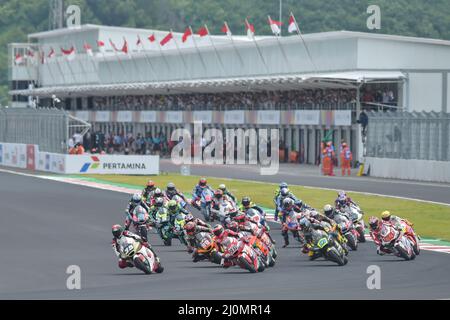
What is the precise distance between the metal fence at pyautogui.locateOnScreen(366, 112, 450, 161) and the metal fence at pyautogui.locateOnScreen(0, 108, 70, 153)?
50.6 ft

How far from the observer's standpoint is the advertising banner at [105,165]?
55750 mm

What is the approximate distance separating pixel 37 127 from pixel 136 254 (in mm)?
41955

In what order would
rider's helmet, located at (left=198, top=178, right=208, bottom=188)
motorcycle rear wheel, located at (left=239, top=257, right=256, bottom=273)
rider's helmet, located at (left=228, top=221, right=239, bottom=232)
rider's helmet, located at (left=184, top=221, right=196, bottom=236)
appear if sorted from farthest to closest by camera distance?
rider's helmet, located at (left=198, top=178, right=208, bottom=188) < rider's helmet, located at (left=184, top=221, right=196, bottom=236) < rider's helmet, located at (left=228, top=221, right=239, bottom=232) < motorcycle rear wheel, located at (left=239, top=257, right=256, bottom=273)

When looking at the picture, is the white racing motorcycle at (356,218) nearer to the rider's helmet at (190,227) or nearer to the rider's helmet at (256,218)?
the rider's helmet at (256,218)

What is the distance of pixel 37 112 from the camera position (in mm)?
64188

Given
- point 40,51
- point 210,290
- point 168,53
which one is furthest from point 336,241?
point 40,51

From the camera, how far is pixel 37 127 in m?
62.5

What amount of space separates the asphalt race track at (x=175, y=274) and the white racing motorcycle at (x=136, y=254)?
0.92 ft

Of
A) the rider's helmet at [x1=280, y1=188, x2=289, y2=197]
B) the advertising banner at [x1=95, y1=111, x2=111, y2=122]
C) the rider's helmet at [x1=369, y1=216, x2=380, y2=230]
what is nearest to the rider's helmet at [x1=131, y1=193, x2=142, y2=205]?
the rider's helmet at [x1=280, y1=188, x2=289, y2=197]

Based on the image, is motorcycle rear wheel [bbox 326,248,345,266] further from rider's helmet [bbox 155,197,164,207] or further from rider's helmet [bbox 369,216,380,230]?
rider's helmet [bbox 155,197,164,207]

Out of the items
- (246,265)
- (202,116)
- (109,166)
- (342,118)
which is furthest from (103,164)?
(246,265)

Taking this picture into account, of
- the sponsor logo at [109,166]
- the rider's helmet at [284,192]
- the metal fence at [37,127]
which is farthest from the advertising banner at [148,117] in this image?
the rider's helmet at [284,192]

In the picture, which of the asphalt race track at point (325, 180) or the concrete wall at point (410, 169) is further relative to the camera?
the concrete wall at point (410, 169)

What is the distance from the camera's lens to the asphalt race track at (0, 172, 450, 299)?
1867 centimetres
